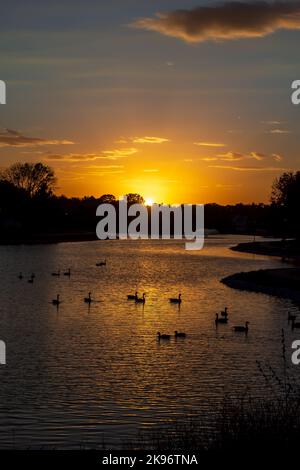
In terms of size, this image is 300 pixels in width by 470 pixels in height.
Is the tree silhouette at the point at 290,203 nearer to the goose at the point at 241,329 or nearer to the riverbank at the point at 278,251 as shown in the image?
the riverbank at the point at 278,251

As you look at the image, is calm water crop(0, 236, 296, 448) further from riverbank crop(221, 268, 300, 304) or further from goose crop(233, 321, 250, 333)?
riverbank crop(221, 268, 300, 304)

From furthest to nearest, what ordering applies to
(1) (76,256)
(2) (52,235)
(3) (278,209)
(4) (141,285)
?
1. (2) (52,235)
2. (3) (278,209)
3. (1) (76,256)
4. (4) (141,285)

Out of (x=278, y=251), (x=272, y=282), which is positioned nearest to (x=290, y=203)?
(x=278, y=251)

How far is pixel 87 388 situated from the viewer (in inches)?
949

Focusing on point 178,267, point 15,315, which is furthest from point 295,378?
point 178,267

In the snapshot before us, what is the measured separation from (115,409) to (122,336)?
44.1ft

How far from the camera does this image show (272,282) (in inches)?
2217

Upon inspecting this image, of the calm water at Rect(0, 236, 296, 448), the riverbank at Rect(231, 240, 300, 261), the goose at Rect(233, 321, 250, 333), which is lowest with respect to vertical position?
the calm water at Rect(0, 236, 296, 448)

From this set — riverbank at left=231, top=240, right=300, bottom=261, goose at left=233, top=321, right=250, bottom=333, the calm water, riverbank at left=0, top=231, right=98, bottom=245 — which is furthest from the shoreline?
goose at left=233, top=321, right=250, bottom=333

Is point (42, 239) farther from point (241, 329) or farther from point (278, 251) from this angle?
point (241, 329)

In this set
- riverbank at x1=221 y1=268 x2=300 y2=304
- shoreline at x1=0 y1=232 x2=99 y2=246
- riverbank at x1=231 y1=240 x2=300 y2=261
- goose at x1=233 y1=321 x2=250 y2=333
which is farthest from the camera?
shoreline at x1=0 y1=232 x2=99 y2=246

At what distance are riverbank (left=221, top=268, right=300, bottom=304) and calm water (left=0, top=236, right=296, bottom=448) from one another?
1.52 meters

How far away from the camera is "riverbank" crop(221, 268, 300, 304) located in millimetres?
52125
